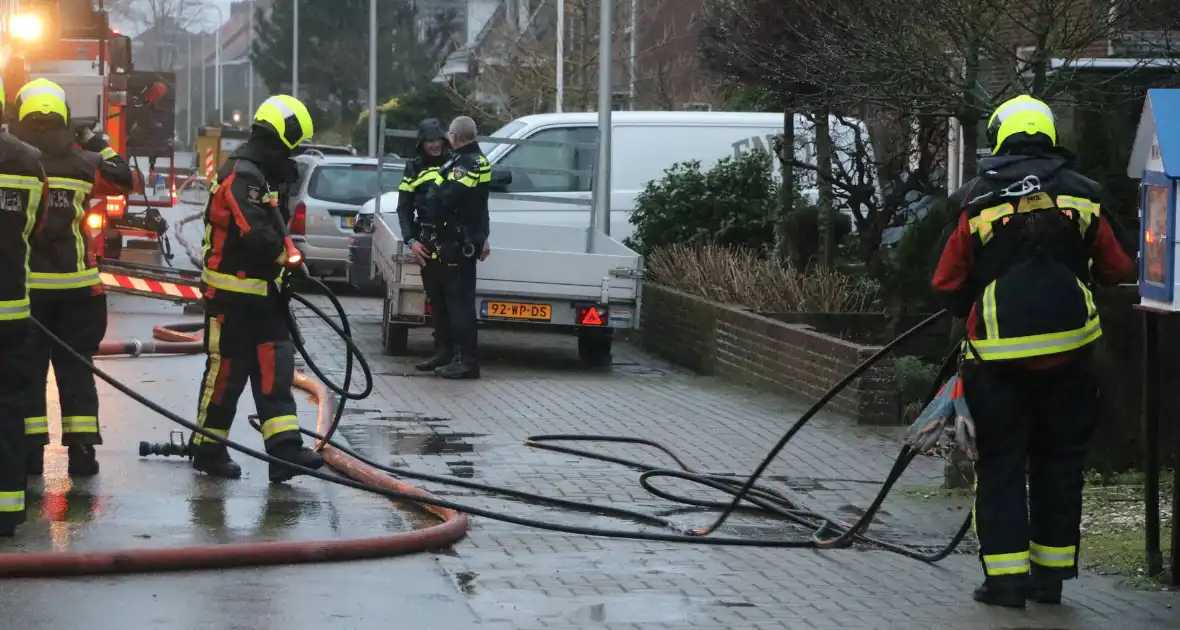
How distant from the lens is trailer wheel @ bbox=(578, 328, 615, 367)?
1442 centimetres

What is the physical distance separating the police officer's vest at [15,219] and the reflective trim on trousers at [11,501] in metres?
0.68

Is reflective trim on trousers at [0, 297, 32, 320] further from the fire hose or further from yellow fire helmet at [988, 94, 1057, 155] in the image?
yellow fire helmet at [988, 94, 1057, 155]

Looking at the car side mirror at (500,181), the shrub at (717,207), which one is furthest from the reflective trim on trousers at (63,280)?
the shrub at (717,207)

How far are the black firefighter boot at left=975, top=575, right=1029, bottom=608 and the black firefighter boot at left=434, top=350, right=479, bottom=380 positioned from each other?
7150 mm

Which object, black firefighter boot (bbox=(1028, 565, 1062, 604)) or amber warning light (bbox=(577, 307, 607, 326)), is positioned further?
amber warning light (bbox=(577, 307, 607, 326))

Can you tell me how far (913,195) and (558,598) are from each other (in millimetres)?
10876

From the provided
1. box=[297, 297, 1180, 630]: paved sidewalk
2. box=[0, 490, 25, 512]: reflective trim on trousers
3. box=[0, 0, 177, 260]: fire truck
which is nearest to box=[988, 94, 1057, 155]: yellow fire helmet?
box=[297, 297, 1180, 630]: paved sidewalk

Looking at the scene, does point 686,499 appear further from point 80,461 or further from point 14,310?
point 14,310

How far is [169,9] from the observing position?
124562 millimetres

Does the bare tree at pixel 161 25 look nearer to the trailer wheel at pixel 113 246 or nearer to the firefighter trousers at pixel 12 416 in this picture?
the trailer wheel at pixel 113 246

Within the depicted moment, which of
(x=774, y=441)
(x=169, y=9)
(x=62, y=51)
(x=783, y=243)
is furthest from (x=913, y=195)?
(x=169, y=9)

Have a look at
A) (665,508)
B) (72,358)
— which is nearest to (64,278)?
(72,358)

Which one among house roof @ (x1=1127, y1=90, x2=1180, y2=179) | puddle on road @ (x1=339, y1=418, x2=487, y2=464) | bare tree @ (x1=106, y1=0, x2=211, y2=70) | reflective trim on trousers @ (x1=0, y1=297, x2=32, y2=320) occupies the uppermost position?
bare tree @ (x1=106, y1=0, x2=211, y2=70)

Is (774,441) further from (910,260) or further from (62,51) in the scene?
(62,51)
